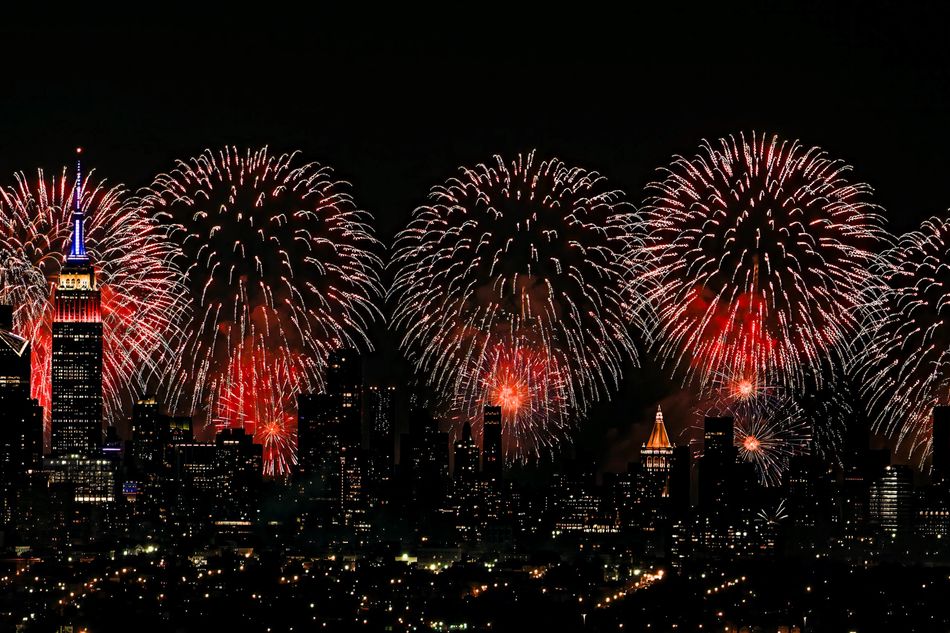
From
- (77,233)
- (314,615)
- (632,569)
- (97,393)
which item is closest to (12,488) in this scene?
(97,393)

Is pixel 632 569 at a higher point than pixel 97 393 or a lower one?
lower

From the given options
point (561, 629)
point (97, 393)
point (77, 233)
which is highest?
point (77, 233)

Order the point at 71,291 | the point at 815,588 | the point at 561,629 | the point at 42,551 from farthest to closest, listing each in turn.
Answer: the point at 71,291 < the point at 42,551 < the point at 815,588 < the point at 561,629

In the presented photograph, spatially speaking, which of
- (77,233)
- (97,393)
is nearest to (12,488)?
(97,393)

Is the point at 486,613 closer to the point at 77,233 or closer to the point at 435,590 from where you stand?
the point at 435,590

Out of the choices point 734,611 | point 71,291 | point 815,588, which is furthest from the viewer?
point 71,291

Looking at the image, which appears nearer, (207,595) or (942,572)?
(207,595)
